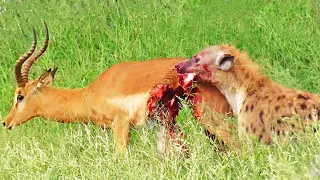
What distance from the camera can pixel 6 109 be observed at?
10.6 meters

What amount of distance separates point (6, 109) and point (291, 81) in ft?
9.19

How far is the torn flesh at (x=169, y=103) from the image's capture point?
Answer: 28.2 feet

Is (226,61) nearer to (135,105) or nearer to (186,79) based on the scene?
(186,79)

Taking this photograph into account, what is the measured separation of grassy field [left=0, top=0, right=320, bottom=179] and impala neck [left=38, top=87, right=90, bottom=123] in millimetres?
132

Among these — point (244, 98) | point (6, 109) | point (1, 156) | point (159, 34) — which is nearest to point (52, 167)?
point (1, 156)

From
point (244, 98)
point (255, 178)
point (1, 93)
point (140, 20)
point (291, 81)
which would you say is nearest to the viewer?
point (255, 178)

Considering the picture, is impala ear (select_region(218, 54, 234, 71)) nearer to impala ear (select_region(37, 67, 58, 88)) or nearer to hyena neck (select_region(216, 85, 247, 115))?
hyena neck (select_region(216, 85, 247, 115))

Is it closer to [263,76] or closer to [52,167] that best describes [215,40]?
[263,76]

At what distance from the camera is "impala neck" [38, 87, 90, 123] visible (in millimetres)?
9320

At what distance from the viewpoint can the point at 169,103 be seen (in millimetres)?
8914

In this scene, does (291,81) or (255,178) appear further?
(291,81)

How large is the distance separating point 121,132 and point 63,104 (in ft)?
2.62

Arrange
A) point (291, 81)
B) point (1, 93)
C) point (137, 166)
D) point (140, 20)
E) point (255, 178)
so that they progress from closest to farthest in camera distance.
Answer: point (255, 178), point (137, 166), point (291, 81), point (1, 93), point (140, 20)

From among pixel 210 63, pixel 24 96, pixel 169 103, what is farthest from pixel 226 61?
pixel 24 96
